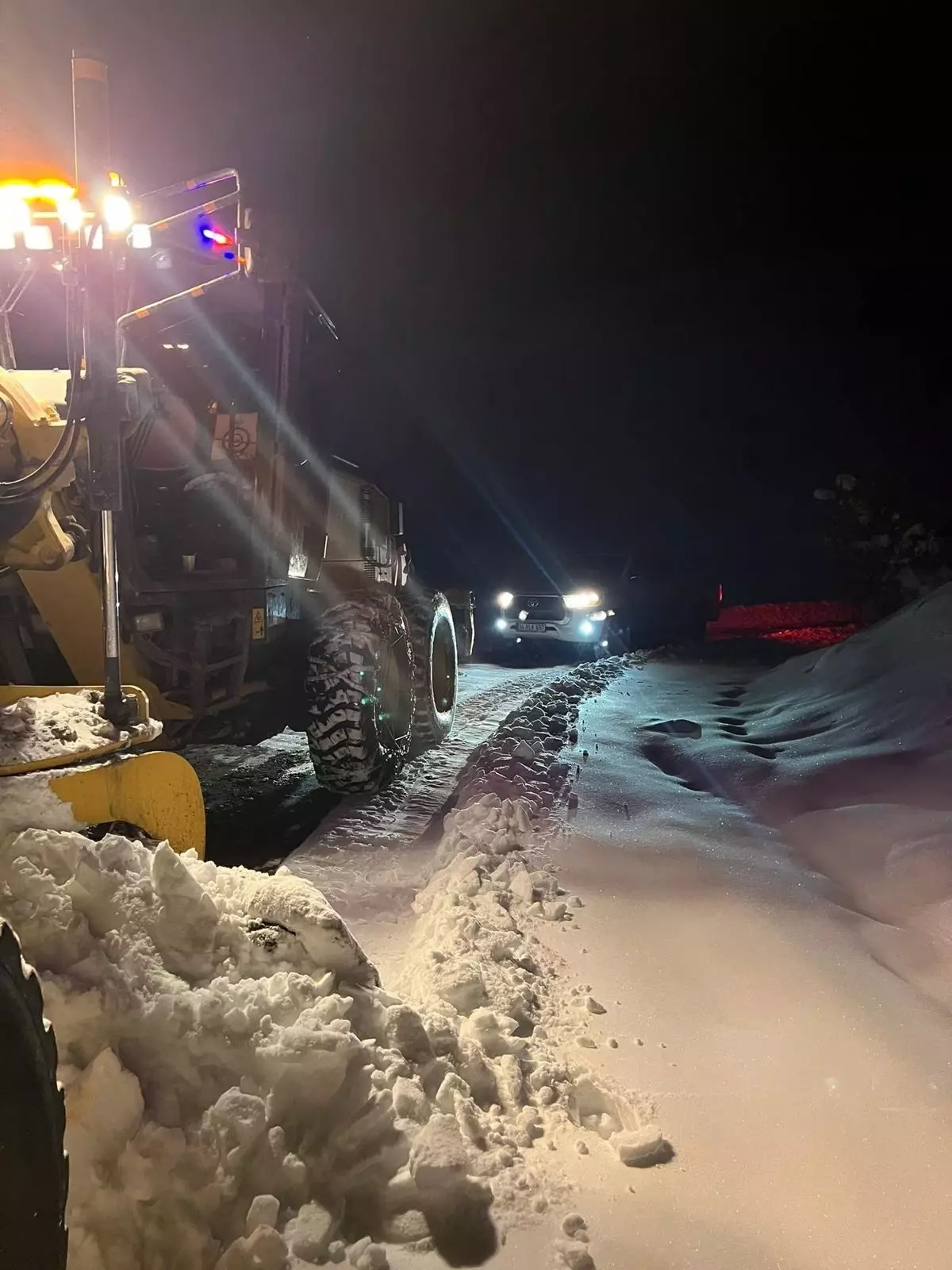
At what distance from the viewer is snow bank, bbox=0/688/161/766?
237 cm

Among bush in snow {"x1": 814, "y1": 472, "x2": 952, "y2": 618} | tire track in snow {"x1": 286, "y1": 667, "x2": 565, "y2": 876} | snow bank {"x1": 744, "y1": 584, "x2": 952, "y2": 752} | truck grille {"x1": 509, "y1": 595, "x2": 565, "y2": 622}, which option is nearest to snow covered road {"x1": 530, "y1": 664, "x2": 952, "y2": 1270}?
tire track in snow {"x1": 286, "y1": 667, "x2": 565, "y2": 876}

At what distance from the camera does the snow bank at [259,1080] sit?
1650mm

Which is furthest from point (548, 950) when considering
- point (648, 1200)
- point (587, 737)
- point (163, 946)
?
point (587, 737)

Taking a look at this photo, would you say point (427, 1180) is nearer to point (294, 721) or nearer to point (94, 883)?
point (94, 883)

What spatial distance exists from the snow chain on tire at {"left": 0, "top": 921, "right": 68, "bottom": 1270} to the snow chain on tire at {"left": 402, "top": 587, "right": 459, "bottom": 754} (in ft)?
17.6

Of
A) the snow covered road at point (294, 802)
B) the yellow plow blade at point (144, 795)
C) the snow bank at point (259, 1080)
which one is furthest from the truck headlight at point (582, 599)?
the snow bank at point (259, 1080)

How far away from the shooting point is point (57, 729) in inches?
98.6

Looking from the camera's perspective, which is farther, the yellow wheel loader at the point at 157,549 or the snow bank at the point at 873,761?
the snow bank at the point at 873,761

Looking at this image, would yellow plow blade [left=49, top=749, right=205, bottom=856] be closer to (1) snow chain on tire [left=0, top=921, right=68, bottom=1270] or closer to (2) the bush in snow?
(1) snow chain on tire [left=0, top=921, right=68, bottom=1270]

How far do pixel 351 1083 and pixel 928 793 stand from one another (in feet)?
13.1

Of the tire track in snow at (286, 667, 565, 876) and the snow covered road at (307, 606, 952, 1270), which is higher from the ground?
the snow covered road at (307, 606, 952, 1270)

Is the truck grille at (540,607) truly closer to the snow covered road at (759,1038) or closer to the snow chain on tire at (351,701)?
the snow chain on tire at (351,701)

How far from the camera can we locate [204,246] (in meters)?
3.50

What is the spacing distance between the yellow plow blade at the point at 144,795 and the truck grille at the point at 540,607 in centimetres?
1146
